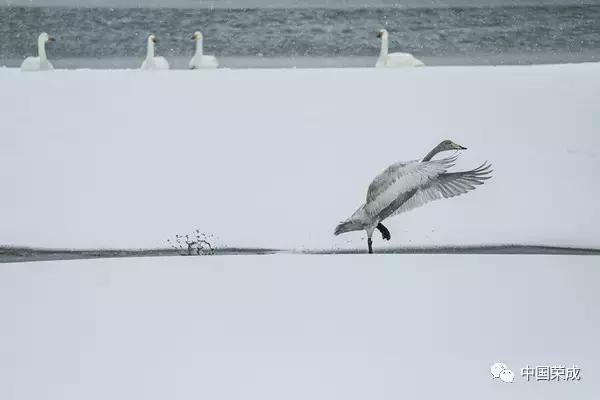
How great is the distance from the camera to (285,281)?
2631 millimetres

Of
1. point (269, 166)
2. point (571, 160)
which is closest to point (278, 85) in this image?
point (269, 166)

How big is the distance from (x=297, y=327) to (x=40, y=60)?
0.94m

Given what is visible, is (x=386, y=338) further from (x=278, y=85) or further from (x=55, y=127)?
(x=55, y=127)

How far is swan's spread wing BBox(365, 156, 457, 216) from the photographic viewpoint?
2.67 metres

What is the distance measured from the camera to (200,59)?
2.69 metres

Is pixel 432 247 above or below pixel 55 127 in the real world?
below

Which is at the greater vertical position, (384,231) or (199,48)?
(199,48)

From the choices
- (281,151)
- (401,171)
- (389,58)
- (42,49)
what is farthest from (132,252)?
(389,58)

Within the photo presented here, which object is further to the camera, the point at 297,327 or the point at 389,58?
the point at 389,58

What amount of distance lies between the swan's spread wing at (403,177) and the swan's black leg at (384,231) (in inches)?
1.8

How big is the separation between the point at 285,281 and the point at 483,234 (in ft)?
1.70

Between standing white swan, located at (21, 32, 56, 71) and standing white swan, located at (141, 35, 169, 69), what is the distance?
240 mm

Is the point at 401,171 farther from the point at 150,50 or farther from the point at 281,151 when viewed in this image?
the point at 150,50

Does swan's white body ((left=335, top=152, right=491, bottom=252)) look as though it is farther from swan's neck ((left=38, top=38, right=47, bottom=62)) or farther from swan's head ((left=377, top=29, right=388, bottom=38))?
swan's neck ((left=38, top=38, right=47, bottom=62))
